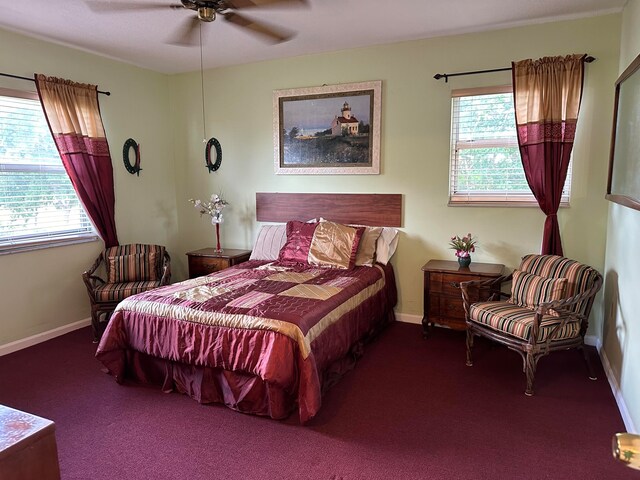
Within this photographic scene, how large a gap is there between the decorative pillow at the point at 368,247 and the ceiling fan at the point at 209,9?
1.90 metres

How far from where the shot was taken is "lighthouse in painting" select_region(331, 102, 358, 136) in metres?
4.31

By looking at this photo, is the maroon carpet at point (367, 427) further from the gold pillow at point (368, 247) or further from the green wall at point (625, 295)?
the gold pillow at point (368, 247)

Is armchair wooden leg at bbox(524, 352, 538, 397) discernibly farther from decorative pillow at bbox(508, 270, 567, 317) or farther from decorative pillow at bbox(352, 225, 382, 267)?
decorative pillow at bbox(352, 225, 382, 267)

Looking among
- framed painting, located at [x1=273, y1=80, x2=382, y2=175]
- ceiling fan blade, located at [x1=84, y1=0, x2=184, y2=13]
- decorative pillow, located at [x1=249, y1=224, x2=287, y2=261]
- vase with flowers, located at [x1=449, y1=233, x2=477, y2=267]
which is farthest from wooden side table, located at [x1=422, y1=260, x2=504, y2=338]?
ceiling fan blade, located at [x1=84, y1=0, x2=184, y2=13]

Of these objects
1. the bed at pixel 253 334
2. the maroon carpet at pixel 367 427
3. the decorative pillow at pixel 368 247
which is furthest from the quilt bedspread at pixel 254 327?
the decorative pillow at pixel 368 247

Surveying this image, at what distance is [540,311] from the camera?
277 centimetres

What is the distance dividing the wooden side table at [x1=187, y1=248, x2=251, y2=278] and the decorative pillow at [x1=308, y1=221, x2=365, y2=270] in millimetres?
974

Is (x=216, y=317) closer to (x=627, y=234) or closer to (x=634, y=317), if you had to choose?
(x=634, y=317)

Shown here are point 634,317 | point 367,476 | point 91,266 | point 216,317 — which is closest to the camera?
point 367,476

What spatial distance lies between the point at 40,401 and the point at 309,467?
189 centimetres

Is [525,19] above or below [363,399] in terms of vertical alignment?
above

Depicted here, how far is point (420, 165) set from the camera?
4090 millimetres

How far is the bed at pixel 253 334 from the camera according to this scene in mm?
2523

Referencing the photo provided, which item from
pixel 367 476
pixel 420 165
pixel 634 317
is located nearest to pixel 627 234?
pixel 634 317
